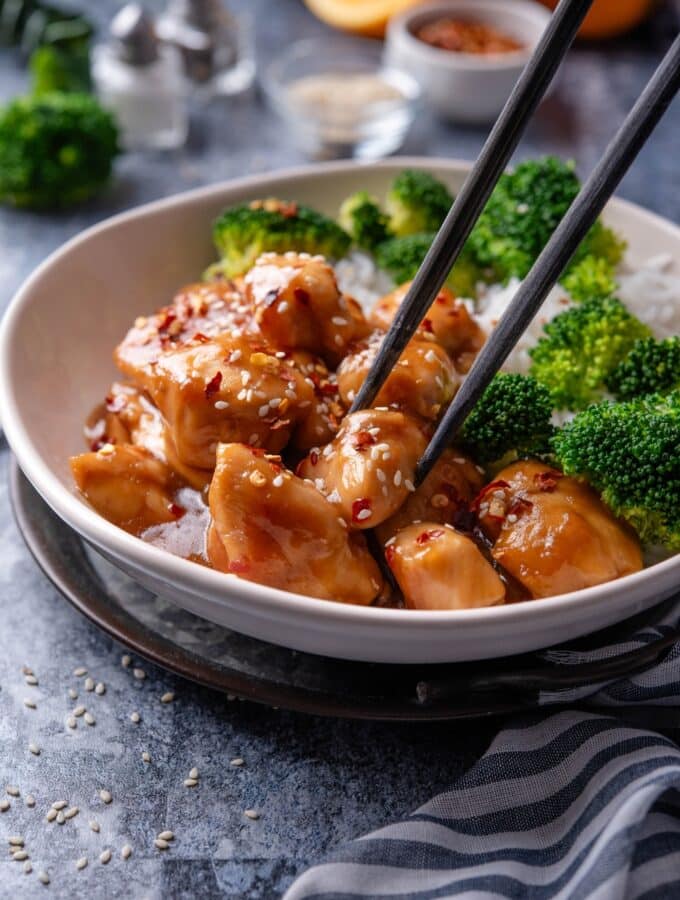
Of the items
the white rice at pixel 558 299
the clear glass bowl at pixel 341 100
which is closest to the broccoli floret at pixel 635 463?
the white rice at pixel 558 299

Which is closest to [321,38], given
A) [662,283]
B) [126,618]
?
[662,283]

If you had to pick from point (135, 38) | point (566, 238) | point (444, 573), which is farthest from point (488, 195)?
point (135, 38)

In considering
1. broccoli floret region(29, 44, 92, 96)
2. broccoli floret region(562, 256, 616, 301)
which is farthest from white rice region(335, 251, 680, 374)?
broccoli floret region(29, 44, 92, 96)

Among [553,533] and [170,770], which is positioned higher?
[553,533]

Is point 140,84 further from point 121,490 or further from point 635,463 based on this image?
point 635,463

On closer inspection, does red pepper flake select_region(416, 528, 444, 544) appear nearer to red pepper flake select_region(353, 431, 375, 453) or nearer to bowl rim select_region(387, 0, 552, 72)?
red pepper flake select_region(353, 431, 375, 453)

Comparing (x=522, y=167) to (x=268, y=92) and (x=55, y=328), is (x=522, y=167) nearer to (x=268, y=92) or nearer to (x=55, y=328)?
(x=55, y=328)
